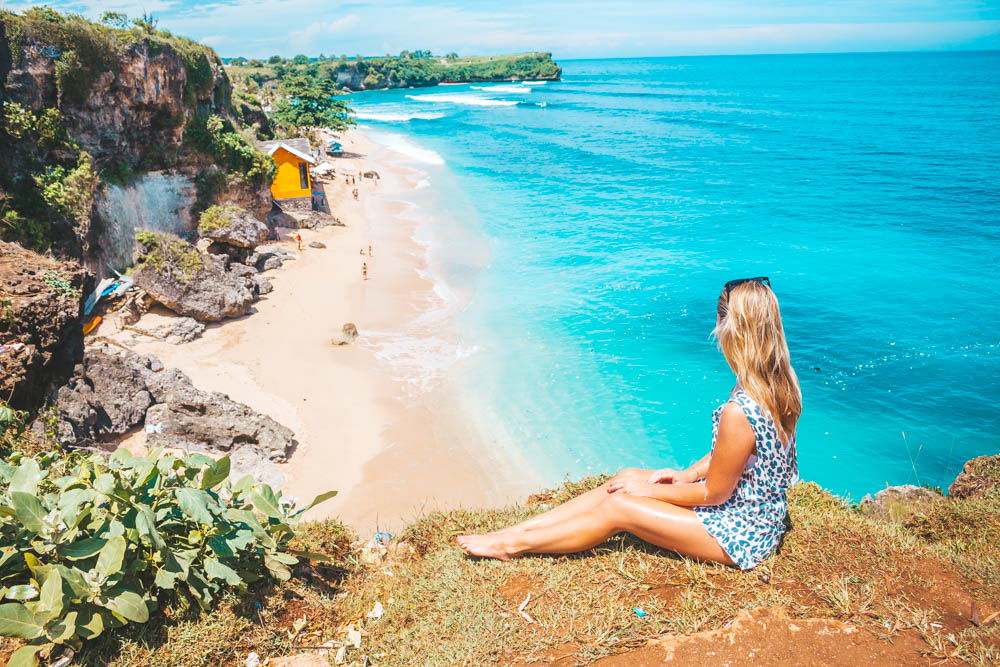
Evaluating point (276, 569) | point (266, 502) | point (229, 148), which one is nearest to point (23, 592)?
point (266, 502)

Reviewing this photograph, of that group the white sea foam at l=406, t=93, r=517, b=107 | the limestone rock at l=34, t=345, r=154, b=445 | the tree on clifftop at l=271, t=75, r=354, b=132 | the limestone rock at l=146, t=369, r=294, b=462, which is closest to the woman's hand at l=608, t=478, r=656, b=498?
the limestone rock at l=146, t=369, r=294, b=462

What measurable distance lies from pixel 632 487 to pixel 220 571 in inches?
113

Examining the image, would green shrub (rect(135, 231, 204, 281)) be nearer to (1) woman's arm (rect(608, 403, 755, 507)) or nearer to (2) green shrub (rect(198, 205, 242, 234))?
(2) green shrub (rect(198, 205, 242, 234))

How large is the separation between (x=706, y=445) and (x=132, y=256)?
2032 centimetres

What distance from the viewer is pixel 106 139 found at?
763 inches

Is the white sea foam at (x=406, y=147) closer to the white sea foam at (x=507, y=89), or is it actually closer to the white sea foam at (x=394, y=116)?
the white sea foam at (x=394, y=116)

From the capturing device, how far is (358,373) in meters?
16.6

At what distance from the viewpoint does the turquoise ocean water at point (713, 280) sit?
49.4 ft

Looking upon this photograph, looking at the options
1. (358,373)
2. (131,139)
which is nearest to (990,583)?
(358,373)

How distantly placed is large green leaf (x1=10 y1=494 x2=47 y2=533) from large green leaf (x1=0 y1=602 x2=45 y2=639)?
1.27 ft

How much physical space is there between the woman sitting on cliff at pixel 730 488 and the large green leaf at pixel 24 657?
2.74 m

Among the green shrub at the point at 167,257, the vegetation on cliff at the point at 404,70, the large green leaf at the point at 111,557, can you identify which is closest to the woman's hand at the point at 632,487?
the large green leaf at the point at 111,557

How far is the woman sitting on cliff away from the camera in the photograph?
342 centimetres

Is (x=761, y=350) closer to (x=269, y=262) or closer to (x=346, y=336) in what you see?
(x=346, y=336)
